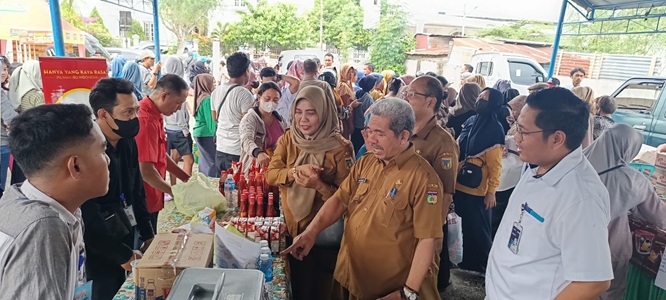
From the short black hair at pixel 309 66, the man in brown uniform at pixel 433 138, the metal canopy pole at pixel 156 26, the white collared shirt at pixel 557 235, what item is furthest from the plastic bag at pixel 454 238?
the metal canopy pole at pixel 156 26

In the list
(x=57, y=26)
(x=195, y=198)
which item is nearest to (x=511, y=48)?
(x=57, y=26)

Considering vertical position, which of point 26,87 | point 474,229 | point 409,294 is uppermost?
point 26,87

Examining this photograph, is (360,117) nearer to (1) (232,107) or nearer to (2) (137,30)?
(1) (232,107)

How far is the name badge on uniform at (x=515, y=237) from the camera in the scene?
5.26ft

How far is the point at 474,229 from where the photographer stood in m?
3.51

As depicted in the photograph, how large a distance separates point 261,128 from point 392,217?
182 cm

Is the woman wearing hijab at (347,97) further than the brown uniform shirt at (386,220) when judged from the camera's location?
Yes

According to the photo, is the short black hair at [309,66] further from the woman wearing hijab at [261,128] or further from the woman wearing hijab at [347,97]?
the woman wearing hijab at [261,128]

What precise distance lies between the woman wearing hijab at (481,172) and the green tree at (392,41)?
18.8m

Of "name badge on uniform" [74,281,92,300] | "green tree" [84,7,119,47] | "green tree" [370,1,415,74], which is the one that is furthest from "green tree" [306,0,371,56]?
"name badge on uniform" [74,281,92,300]

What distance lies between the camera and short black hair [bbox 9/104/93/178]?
1156mm

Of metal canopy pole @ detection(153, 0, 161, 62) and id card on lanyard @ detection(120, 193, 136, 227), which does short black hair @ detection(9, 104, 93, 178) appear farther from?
metal canopy pole @ detection(153, 0, 161, 62)

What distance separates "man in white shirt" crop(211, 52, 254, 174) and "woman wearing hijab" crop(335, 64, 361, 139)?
1363mm

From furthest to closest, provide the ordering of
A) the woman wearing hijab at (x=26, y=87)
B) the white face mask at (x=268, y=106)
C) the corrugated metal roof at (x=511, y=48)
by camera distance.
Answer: the corrugated metal roof at (x=511, y=48) → the woman wearing hijab at (x=26, y=87) → the white face mask at (x=268, y=106)
